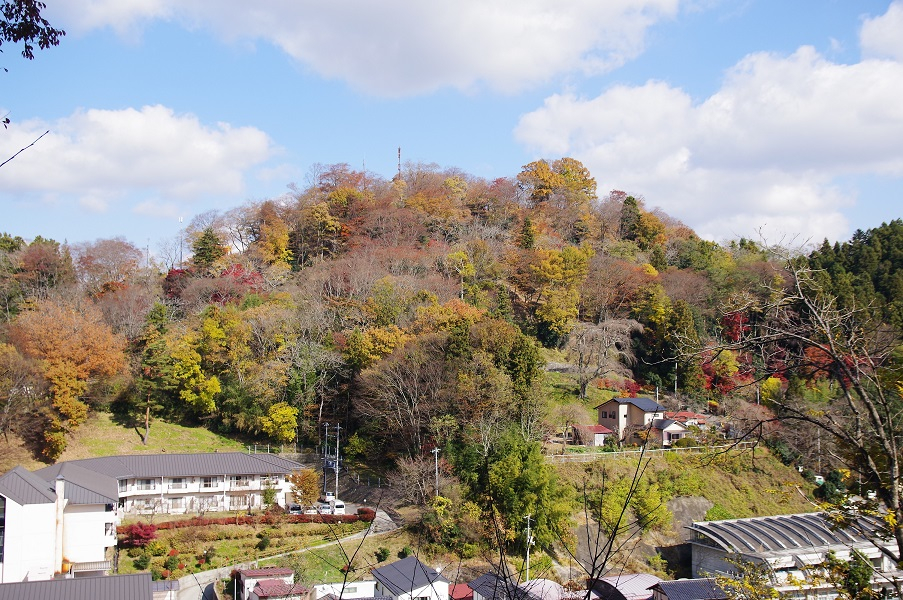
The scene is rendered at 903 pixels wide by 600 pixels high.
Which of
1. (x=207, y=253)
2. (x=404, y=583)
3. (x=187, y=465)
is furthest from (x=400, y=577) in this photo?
(x=207, y=253)

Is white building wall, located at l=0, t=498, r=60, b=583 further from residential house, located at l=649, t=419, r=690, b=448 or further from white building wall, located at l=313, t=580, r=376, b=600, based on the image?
residential house, located at l=649, t=419, r=690, b=448

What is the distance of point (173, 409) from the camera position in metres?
23.6

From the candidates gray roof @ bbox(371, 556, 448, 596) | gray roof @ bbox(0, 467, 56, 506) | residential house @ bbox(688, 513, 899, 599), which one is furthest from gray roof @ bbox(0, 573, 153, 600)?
residential house @ bbox(688, 513, 899, 599)

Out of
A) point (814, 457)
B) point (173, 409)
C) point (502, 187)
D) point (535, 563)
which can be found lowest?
point (535, 563)

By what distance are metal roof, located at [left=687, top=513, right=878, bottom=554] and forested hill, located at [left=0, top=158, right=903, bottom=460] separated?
4.35 m

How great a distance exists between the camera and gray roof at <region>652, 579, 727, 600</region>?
14117 mm

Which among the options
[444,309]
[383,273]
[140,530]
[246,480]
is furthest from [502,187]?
[140,530]

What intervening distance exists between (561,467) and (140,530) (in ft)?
37.7

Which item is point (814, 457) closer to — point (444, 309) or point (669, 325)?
point (669, 325)

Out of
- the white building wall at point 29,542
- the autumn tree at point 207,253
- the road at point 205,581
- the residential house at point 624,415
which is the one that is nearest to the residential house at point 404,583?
the road at point 205,581

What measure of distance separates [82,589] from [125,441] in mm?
10623

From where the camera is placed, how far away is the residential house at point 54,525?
15.0 meters

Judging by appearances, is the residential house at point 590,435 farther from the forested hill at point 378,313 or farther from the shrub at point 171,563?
the shrub at point 171,563

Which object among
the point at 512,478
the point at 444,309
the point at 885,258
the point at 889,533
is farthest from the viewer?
the point at 885,258
